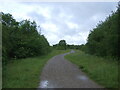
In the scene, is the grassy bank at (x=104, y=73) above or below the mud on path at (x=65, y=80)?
above

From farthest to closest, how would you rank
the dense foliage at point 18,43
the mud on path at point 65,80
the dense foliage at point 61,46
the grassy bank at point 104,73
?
the dense foliage at point 61,46, the dense foliage at point 18,43, the grassy bank at point 104,73, the mud on path at point 65,80

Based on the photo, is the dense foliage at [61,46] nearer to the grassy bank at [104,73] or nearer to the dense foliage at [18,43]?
the dense foliage at [18,43]

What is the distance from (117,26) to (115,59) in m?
3.66

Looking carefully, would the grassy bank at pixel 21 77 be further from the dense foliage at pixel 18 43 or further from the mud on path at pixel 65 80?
the dense foliage at pixel 18 43

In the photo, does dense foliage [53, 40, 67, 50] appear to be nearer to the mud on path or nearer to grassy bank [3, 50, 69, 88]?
grassy bank [3, 50, 69, 88]

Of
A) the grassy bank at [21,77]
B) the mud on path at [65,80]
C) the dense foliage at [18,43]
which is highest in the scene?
the dense foliage at [18,43]

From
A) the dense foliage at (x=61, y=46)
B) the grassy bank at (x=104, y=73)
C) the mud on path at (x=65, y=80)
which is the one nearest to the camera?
the mud on path at (x=65, y=80)

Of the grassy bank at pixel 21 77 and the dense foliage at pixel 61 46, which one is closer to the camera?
the grassy bank at pixel 21 77

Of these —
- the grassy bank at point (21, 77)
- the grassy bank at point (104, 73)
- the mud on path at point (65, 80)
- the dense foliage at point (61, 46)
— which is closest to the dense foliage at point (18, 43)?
the grassy bank at point (21, 77)

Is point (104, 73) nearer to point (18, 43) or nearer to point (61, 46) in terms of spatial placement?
point (18, 43)

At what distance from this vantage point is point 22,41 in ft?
89.0

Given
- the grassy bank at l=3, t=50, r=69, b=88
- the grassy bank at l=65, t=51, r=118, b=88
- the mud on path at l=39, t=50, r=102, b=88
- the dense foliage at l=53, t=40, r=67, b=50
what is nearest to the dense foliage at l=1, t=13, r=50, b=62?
the grassy bank at l=3, t=50, r=69, b=88

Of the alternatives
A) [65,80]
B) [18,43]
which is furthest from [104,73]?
[18,43]

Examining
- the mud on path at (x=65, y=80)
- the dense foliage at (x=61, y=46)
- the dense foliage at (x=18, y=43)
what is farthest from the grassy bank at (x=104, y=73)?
the dense foliage at (x=61, y=46)
